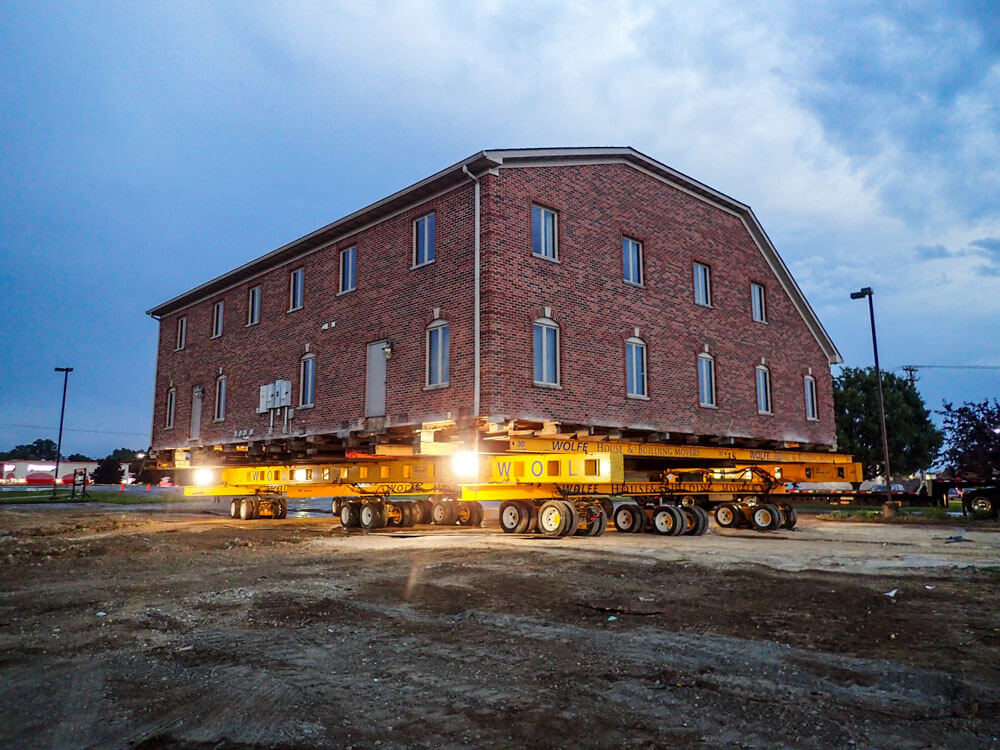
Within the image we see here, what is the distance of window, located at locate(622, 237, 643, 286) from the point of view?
19000 millimetres

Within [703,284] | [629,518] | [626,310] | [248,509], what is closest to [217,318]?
[248,509]

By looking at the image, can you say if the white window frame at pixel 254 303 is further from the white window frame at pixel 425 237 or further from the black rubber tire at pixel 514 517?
the black rubber tire at pixel 514 517

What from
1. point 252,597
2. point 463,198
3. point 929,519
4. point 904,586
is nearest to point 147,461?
point 463,198

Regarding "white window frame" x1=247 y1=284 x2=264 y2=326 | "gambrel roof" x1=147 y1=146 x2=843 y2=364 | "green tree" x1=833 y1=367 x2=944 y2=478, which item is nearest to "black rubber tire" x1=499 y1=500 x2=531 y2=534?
"gambrel roof" x1=147 y1=146 x2=843 y2=364

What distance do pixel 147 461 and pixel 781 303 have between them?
24136 mm

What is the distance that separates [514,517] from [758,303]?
1155cm

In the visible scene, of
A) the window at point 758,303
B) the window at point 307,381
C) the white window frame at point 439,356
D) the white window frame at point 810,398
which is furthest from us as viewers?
the white window frame at point 810,398

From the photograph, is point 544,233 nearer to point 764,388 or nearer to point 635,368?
point 635,368

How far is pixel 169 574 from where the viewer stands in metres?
10.8

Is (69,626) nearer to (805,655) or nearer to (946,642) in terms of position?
(805,655)

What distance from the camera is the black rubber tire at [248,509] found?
2598 cm

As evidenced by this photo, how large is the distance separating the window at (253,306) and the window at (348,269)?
4764 mm

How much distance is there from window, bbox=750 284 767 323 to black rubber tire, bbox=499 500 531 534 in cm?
1074

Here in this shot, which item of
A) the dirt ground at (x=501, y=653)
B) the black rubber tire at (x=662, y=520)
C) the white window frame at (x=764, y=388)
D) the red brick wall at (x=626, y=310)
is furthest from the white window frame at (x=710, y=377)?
Result: the dirt ground at (x=501, y=653)
